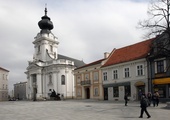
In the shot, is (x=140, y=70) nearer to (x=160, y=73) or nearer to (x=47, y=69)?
(x=160, y=73)

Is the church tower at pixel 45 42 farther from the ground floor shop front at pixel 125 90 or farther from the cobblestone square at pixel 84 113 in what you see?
the cobblestone square at pixel 84 113

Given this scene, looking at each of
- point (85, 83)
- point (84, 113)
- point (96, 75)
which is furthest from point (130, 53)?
point (84, 113)

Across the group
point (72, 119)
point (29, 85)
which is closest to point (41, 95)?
point (29, 85)

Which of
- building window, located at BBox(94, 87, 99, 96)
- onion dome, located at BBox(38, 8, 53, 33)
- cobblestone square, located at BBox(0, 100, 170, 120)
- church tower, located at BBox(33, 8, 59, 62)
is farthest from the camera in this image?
onion dome, located at BBox(38, 8, 53, 33)

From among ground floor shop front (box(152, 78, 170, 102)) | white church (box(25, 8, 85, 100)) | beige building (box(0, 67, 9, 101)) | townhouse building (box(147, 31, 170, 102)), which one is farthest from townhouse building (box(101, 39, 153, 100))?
beige building (box(0, 67, 9, 101))

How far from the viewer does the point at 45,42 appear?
65.8 metres

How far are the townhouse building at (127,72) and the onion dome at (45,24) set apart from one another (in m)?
28.8

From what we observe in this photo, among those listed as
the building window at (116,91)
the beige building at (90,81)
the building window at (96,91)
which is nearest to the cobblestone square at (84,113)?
the building window at (116,91)

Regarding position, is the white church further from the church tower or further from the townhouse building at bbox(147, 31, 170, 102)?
the townhouse building at bbox(147, 31, 170, 102)

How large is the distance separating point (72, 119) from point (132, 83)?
22.9 metres

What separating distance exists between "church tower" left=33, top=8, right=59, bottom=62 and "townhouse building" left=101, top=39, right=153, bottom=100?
27029mm

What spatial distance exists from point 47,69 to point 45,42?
7665 millimetres

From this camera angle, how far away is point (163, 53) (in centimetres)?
2595

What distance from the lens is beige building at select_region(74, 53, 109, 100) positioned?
141 ft
